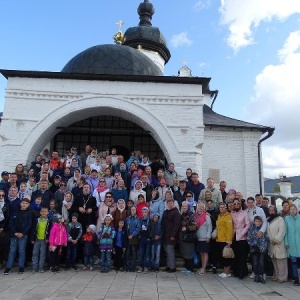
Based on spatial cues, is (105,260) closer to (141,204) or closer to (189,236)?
(141,204)

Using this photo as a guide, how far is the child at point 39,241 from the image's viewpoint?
6.40 meters

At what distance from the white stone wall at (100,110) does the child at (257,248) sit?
4.25 metres

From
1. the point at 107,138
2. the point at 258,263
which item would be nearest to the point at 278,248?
the point at 258,263

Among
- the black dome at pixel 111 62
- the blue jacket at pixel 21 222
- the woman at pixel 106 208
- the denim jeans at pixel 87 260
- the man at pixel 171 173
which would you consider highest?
the black dome at pixel 111 62

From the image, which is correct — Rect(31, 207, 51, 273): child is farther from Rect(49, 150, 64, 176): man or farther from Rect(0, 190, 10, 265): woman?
Rect(49, 150, 64, 176): man

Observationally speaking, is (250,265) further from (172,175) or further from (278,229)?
(172,175)

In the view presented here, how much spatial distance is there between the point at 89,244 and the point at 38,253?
1.05m

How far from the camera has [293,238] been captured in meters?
6.11

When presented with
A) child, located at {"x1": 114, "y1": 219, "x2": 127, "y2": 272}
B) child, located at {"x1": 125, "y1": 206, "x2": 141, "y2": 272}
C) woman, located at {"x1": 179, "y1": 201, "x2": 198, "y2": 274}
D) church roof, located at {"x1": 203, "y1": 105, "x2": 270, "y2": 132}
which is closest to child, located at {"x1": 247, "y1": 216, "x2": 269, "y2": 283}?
woman, located at {"x1": 179, "y1": 201, "x2": 198, "y2": 274}

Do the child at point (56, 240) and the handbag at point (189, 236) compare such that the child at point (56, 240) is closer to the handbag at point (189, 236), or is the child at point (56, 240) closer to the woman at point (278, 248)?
the handbag at point (189, 236)

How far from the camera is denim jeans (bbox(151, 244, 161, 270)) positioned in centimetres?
656

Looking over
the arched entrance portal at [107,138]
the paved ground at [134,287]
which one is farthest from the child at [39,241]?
the arched entrance portal at [107,138]

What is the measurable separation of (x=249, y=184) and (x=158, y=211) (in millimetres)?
7069

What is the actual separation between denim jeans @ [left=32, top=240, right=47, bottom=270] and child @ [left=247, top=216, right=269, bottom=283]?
412cm
